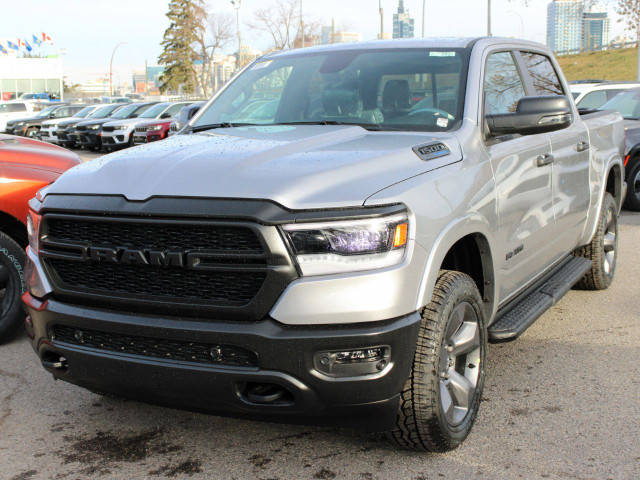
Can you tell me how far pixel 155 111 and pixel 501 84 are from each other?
21873mm

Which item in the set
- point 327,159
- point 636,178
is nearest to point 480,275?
point 327,159

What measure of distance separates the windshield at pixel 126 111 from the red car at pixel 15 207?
21812mm

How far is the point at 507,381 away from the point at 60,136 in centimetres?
2634

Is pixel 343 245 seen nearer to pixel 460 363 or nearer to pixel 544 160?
pixel 460 363

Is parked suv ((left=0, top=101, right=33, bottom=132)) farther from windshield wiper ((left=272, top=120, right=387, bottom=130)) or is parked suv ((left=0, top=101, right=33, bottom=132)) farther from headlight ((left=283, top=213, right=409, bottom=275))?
headlight ((left=283, top=213, right=409, bottom=275))

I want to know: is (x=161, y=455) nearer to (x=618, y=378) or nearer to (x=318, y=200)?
(x=318, y=200)

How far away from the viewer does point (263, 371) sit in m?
2.84

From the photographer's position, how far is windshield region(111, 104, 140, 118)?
87.5 ft

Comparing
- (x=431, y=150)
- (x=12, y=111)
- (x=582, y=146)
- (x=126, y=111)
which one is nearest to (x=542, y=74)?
(x=582, y=146)

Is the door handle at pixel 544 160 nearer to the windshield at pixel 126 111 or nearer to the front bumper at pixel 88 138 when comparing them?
Answer: the front bumper at pixel 88 138

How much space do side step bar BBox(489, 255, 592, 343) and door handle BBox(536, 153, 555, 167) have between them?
752 millimetres

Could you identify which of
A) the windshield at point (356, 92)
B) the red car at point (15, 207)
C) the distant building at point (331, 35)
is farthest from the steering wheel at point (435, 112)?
the distant building at point (331, 35)

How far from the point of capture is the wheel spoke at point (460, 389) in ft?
11.0

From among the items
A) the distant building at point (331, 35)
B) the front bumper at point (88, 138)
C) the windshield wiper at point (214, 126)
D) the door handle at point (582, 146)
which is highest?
the distant building at point (331, 35)
